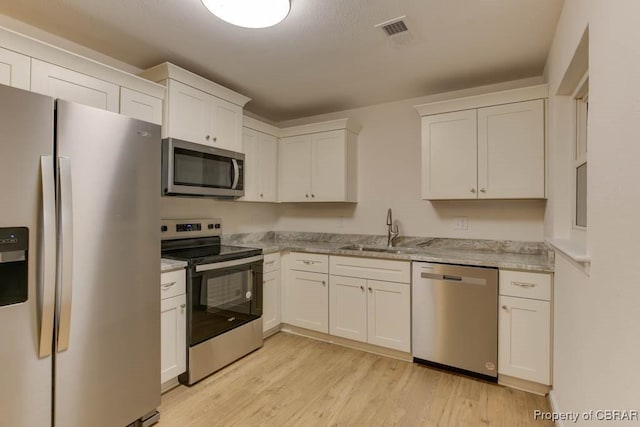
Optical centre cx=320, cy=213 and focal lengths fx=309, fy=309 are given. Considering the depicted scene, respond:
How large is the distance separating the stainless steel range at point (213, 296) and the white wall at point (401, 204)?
47.8 inches

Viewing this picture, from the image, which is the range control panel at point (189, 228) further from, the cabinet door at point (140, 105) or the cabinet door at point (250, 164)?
the cabinet door at point (140, 105)

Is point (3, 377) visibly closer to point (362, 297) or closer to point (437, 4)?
point (362, 297)

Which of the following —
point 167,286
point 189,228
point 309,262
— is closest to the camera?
point 167,286

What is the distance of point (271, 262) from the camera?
10.1 ft

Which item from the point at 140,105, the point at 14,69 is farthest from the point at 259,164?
the point at 14,69

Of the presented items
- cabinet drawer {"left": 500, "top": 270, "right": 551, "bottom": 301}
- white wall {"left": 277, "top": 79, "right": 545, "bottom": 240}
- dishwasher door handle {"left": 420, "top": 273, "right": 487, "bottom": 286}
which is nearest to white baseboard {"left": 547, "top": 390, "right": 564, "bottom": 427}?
cabinet drawer {"left": 500, "top": 270, "right": 551, "bottom": 301}

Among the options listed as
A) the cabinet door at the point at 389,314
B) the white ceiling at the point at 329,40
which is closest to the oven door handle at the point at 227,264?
the cabinet door at the point at 389,314

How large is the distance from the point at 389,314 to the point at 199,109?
7.72 feet

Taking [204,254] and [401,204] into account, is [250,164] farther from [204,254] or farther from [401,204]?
[401,204]

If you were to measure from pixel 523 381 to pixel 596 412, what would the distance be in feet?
4.03

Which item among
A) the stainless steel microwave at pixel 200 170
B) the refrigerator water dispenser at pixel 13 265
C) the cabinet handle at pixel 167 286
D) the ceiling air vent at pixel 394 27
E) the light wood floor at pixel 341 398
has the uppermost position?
the ceiling air vent at pixel 394 27

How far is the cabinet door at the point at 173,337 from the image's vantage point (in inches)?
81.1

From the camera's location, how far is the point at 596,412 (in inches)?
44.3

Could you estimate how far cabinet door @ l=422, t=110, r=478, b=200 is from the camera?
8.59 feet
